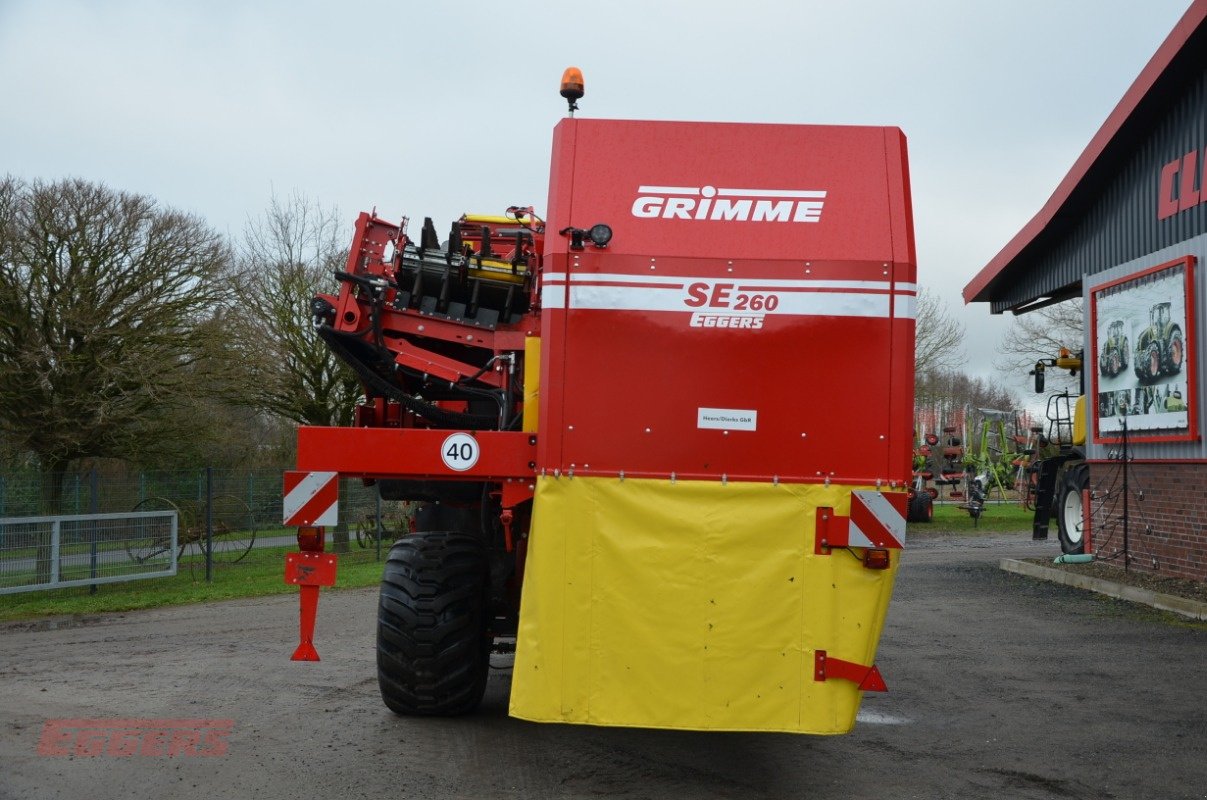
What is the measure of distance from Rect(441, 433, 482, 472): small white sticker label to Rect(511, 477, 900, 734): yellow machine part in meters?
0.55

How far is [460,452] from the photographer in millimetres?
5680

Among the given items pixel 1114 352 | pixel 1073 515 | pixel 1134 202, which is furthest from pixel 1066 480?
pixel 1134 202

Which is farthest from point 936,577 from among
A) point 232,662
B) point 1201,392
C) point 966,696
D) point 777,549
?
point 777,549

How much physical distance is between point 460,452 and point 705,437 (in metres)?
1.19

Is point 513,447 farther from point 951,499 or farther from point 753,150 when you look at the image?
point 951,499

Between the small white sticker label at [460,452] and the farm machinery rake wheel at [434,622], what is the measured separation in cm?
106

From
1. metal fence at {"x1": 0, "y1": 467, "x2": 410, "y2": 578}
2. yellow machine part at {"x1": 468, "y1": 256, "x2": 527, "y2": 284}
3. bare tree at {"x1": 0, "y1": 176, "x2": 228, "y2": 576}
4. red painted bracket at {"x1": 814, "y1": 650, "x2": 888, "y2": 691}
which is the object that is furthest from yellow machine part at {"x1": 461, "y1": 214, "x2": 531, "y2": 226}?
bare tree at {"x1": 0, "y1": 176, "x2": 228, "y2": 576}

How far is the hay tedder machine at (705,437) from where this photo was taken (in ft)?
17.1

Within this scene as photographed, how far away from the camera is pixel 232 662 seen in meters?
9.12

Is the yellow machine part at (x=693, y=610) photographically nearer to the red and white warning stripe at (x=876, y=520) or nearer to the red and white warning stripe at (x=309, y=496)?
the red and white warning stripe at (x=876, y=520)

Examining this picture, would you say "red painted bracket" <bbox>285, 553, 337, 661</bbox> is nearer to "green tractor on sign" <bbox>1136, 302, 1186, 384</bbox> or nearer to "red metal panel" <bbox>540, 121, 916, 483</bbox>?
"red metal panel" <bbox>540, 121, 916, 483</bbox>

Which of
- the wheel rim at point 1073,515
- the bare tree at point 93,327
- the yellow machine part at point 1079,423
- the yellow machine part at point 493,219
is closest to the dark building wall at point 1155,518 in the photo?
the wheel rim at point 1073,515

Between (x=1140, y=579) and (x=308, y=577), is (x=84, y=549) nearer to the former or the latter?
(x=308, y=577)

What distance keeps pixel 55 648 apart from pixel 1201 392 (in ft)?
38.8
